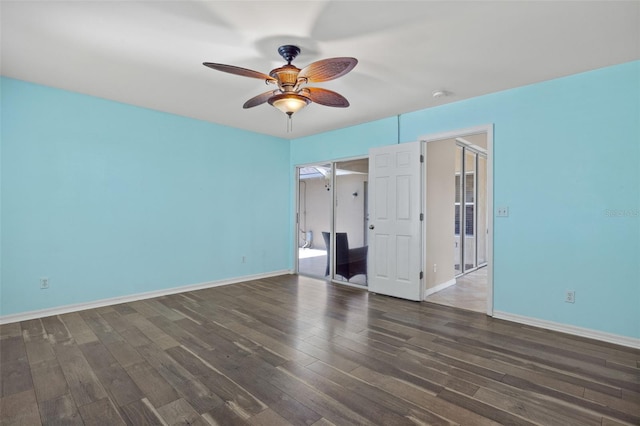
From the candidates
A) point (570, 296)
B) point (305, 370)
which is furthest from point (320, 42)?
point (570, 296)

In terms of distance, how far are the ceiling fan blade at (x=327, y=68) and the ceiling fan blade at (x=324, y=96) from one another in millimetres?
183

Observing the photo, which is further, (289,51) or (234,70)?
(289,51)

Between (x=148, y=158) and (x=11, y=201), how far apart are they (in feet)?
4.85

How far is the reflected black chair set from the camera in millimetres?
5137

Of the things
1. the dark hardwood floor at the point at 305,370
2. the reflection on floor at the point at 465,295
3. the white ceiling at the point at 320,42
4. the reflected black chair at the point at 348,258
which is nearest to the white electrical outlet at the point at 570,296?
the dark hardwood floor at the point at 305,370

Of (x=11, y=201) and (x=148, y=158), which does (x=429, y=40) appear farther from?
(x=11, y=201)

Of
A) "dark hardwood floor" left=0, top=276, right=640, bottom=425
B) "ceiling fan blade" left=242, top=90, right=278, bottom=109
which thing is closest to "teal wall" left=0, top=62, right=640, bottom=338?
"dark hardwood floor" left=0, top=276, right=640, bottom=425

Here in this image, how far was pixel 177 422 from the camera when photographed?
1.80 m

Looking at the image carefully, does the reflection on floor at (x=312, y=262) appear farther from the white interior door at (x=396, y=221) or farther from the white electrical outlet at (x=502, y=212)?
the white electrical outlet at (x=502, y=212)

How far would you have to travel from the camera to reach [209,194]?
4.93 meters

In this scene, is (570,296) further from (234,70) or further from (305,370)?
(234,70)

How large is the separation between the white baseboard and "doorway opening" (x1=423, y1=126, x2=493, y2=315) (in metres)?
0.21

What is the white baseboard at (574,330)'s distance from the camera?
2799mm

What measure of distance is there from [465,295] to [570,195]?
2.00m
